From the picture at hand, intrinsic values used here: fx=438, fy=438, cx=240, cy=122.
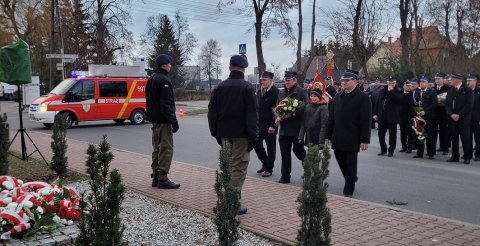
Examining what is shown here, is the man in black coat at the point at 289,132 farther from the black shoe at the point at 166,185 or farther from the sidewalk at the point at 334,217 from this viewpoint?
the black shoe at the point at 166,185

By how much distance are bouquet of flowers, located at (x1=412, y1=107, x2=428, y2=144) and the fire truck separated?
12272 millimetres

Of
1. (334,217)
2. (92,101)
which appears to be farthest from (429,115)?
(92,101)

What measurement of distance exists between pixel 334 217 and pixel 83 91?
14697 millimetres

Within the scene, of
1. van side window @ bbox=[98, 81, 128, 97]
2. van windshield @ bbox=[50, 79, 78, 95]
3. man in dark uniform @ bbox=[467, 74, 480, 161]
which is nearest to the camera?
man in dark uniform @ bbox=[467, 74, 480, 161]

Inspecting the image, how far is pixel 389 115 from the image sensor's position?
11.3 meters

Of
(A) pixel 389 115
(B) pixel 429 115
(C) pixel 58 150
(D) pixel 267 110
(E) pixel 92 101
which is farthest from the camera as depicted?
(E) pixel 92 101

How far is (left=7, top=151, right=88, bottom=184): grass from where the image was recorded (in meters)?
7.83

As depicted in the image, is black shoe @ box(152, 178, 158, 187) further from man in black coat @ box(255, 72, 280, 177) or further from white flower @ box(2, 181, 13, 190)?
white flower @ box(2, 181, 13, 190)

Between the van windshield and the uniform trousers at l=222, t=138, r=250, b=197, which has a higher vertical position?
the van windshield

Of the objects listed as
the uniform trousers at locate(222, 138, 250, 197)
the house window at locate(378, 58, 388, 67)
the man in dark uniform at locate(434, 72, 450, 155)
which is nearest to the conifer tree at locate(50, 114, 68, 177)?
the uniform trousers at locate(222, 138, 250, 197)

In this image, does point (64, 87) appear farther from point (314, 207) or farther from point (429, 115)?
point (314, 207)

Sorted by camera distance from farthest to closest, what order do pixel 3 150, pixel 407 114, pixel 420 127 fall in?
1. pixel 407 114
2. pixel 420 127
3. pixel 3 150

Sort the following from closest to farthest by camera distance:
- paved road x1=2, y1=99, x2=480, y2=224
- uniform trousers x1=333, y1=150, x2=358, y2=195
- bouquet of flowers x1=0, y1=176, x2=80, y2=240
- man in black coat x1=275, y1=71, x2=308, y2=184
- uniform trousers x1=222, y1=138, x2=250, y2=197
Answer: bouquet of flowers x1=0, y1=176, x2=80, y2=240, uniform trousers x1=222, y1=138, x2=250, y2=197, paved road x1=2, y1=99, x2=480, y2=224, uniform trousers x1=333, y1=150, x2=358, y2=195, man in black coat x1=275, y1=71, x2=308, y2=184

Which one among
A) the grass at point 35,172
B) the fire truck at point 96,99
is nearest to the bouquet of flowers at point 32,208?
the grass at point 35,172
